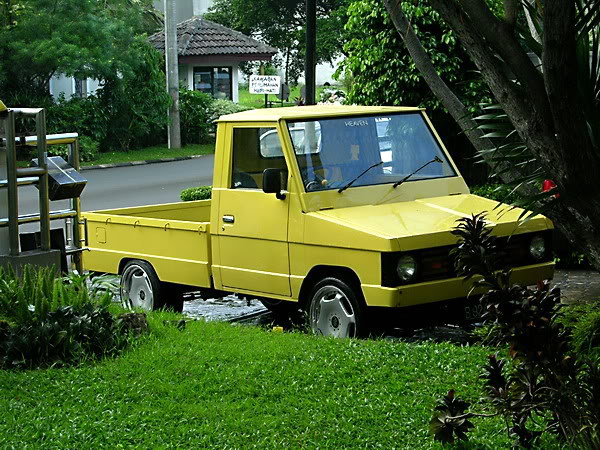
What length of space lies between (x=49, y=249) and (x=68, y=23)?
26.4 m

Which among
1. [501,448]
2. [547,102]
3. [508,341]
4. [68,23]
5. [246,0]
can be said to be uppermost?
[246,0]

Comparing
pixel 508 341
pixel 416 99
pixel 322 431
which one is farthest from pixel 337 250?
pixel 416 99

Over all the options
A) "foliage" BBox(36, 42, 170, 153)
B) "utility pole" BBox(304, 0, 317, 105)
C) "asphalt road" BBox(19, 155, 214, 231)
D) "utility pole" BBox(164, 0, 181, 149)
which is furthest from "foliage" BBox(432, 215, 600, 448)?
"utility pole" BBox(164, 0, 181, 149)

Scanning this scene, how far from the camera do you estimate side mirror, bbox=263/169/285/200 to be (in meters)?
10.0

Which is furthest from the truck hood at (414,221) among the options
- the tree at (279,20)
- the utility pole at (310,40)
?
the tree at (279,20)

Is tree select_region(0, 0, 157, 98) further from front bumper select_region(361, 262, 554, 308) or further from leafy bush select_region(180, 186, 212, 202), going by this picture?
front bumper select_region(361, 262, 554, 308)

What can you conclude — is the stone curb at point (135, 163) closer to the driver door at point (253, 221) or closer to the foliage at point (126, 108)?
the foliage at point (126, 108)

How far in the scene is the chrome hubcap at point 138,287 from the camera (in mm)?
11586

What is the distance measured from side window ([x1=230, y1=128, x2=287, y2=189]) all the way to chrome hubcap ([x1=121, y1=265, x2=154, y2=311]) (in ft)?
4.97

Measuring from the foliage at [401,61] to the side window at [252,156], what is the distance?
8.24 metres

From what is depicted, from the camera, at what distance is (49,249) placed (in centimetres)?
966

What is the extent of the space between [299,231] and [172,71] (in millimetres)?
29655

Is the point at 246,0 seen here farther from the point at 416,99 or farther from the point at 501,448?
the point at 501,448

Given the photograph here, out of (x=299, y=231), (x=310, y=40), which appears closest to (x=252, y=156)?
(x=299, y=231)
